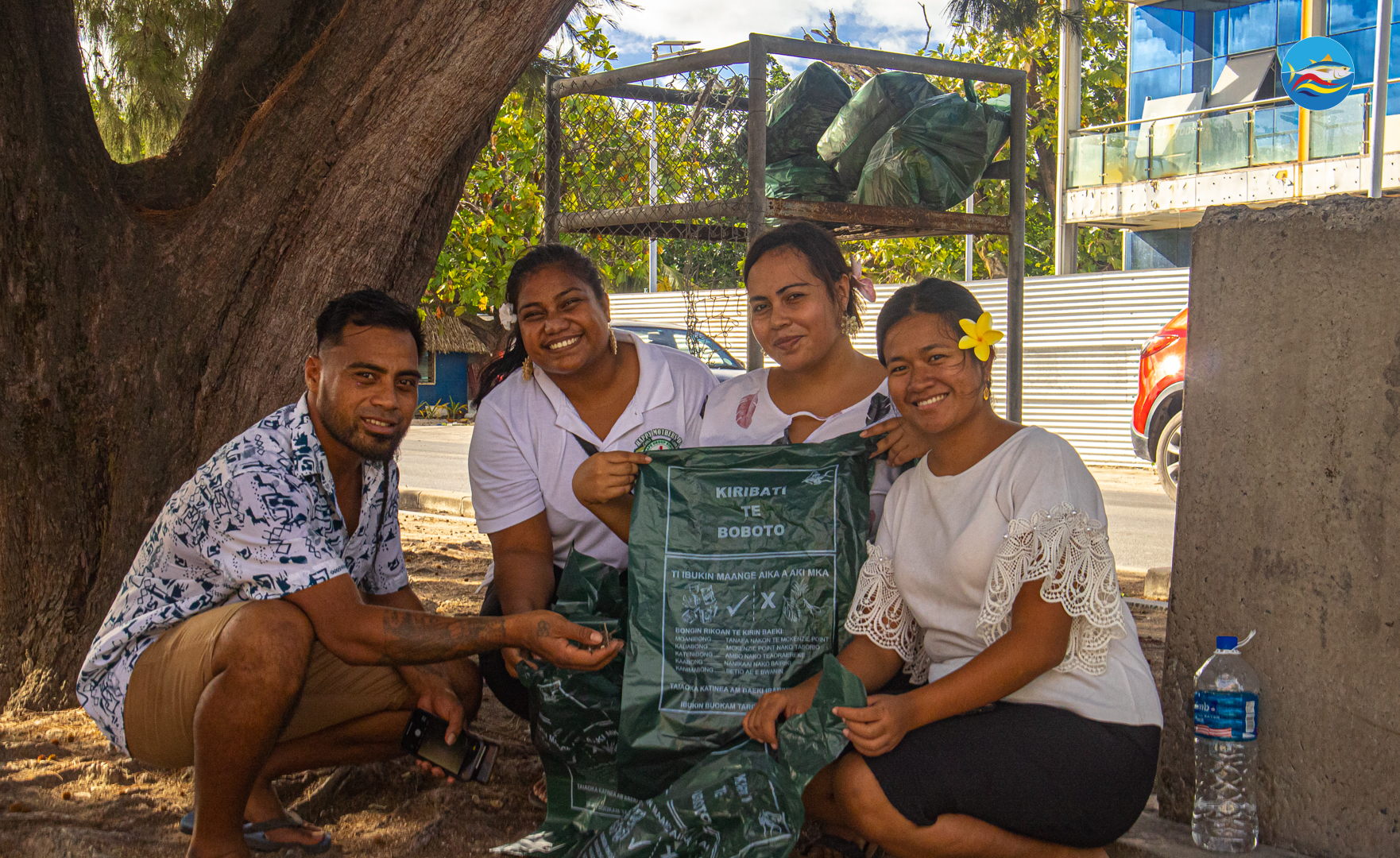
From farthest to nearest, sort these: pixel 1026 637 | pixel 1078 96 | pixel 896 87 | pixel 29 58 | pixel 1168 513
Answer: pixel 1078 96 → pixel 1168 513 → pixel 896 87 → pixel 29 58 → pixel 1026 637

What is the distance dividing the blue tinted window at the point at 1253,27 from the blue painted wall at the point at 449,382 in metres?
Result: 16.7

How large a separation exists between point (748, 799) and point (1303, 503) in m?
1.40

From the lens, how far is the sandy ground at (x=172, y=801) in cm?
Result: 275

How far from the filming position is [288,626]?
2.54 meters

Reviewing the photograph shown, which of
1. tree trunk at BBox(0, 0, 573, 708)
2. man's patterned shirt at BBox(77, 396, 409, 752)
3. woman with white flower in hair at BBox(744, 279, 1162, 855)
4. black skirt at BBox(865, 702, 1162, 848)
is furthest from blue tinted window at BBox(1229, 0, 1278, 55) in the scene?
man's patterned shirt at BBox(77, 396, 409, 752)

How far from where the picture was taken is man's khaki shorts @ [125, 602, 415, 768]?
102 inches

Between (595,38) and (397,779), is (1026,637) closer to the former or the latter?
(397,779)

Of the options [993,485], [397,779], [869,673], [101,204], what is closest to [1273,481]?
[993,485]

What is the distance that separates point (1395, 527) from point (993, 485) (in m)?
0.87

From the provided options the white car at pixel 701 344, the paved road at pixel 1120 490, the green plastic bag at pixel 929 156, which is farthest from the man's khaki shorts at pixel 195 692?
the white car at pixel 701 344

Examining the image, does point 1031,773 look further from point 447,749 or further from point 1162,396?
point 1162,396

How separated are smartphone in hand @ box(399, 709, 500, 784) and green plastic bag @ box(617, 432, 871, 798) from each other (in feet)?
1.43

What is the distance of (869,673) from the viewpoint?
2.55 meters

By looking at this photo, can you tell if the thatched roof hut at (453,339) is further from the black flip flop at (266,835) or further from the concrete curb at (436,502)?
the black flip flop at (266,835)
